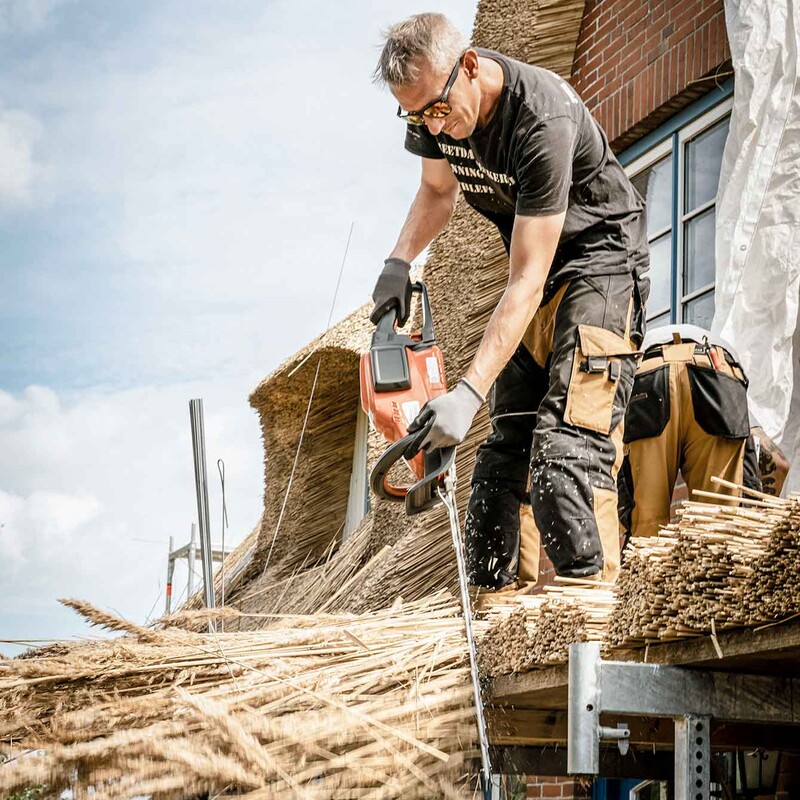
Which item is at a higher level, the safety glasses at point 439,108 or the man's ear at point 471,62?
the man's ear at point 471,62

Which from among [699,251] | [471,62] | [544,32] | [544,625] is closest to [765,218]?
[699,251]

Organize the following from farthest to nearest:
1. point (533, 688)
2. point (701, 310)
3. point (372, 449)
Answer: point (372, 449) < point (701, 310) < point (533, 688)

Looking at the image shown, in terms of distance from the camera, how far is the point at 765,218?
417 centimetres

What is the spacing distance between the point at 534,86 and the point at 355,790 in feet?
6.03

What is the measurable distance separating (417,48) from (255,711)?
1.66 m

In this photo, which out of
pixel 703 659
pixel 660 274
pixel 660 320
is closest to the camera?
pixel 703 659

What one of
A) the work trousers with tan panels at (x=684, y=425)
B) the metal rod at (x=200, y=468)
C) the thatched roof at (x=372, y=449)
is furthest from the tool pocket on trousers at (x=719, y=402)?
the metal rod at (x=200, y=468)

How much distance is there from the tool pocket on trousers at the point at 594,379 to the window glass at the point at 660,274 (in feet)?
7.05

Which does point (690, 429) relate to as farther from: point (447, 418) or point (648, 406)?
point (447, 418)

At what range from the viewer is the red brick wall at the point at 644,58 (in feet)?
16.8

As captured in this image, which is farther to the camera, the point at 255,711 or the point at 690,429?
the point at 690,429

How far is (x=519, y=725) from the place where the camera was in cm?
324

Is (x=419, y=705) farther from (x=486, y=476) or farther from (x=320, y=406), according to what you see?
(x=320, y=406)

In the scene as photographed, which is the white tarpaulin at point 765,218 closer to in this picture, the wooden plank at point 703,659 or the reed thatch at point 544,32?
the wooden plank at point 703,659
